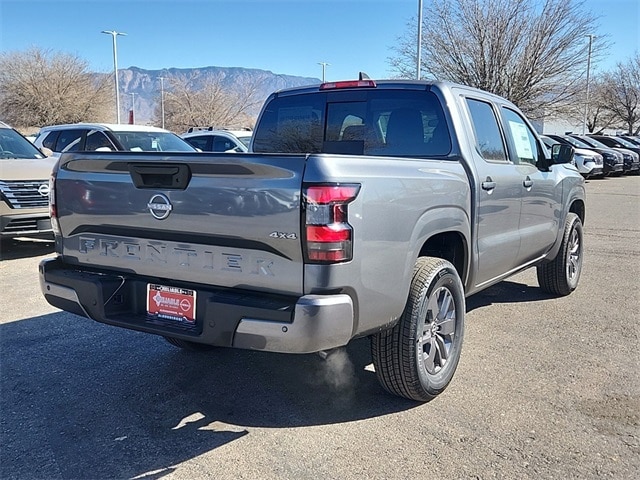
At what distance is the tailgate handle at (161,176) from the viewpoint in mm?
3072

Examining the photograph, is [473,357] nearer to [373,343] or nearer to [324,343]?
[373,343]

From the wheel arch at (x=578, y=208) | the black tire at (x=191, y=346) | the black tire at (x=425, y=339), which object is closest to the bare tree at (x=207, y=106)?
the wheel arch at (x=578, y=208)

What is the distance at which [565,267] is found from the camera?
6008 millimetres

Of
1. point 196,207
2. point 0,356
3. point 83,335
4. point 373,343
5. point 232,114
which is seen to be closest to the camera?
point 196,207

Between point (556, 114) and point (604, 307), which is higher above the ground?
point (556, 114)

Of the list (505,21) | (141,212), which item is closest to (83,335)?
(141,212)

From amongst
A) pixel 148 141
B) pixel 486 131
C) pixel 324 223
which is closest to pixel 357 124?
pixel 486 131

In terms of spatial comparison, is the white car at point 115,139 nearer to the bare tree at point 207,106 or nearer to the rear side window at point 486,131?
the rear side window at point 486,131

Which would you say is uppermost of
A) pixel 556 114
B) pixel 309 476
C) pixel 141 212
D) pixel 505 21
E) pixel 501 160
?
pixel 505 21

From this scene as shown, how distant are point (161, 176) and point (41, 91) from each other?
174 ft

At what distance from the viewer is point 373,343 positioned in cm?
347

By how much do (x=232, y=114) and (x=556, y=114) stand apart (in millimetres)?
35336

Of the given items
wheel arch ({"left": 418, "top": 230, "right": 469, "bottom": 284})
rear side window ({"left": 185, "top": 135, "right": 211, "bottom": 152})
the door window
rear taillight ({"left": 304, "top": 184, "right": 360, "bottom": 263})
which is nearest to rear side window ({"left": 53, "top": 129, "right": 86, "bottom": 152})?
rear side window ({"left": 185, "top": 135, "right": 211, "bottom": 152})

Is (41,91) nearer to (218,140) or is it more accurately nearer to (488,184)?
(218,140)
